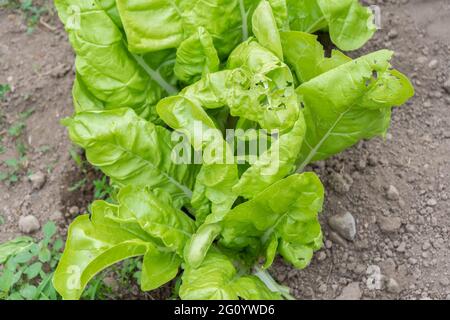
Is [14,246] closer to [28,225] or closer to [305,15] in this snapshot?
[28,225]

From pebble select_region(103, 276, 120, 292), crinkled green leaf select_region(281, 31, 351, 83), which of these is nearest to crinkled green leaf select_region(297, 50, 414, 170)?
crinkled green leaf select_region(281, 31, 351, 83)

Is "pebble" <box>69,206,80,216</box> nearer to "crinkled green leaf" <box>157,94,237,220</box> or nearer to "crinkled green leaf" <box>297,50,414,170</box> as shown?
"crinkled green leaf" <box>157,94,237,220</box>

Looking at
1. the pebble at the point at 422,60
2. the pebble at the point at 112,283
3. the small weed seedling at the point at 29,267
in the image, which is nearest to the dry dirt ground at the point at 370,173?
the pebble at the point at 422,60

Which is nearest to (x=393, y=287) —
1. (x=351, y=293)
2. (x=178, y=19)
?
(x=351, y=293)

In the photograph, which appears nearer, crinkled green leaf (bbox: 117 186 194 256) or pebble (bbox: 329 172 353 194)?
crinkled green leaf (bbox: 117 186 194 256)

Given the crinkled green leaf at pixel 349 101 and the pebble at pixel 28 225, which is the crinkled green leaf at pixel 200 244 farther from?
the pebble at pixel 28 225

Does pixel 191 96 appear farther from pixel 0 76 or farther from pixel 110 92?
pixel 0 76

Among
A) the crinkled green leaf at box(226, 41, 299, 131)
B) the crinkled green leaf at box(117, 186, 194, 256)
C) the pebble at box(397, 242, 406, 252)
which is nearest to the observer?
the crinkled green leaf at box(226, 41, 299, 131)

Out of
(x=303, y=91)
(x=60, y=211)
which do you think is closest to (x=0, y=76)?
(x=60, y=211)
